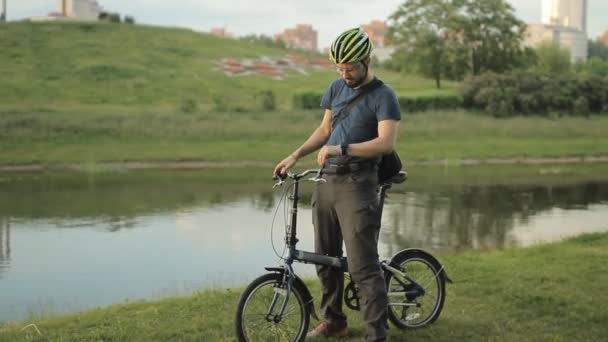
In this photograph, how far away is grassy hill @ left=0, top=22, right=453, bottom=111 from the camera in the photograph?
37.4 m

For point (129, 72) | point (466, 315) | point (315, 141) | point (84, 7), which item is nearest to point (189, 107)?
point (129, 72)

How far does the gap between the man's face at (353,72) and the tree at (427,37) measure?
124ft

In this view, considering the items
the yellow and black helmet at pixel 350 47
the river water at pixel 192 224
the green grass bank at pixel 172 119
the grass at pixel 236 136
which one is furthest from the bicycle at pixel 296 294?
the grass at pixel 236 136

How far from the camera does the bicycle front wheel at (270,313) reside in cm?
549

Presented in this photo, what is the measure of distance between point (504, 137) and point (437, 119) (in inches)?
112

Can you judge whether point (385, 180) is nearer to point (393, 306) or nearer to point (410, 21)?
point (393, 306)

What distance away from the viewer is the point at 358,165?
547 centimetres

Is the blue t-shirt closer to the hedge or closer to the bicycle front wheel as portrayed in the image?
the bicycle front wheel

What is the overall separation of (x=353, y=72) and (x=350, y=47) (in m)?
0.20

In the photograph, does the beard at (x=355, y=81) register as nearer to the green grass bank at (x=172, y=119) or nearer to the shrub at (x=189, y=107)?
the green grass bank at (x=172, y=119)

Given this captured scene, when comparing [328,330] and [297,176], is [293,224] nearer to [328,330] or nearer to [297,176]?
[297,176]

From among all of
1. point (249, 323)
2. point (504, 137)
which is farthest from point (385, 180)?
point (504, 137)

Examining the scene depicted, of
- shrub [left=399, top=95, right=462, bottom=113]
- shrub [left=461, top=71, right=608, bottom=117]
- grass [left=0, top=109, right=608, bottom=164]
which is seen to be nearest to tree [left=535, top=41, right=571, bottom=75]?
shrub [left=461, top=71, right=608, bottom=117]

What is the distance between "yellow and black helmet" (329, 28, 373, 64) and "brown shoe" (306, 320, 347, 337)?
6.58 feet
